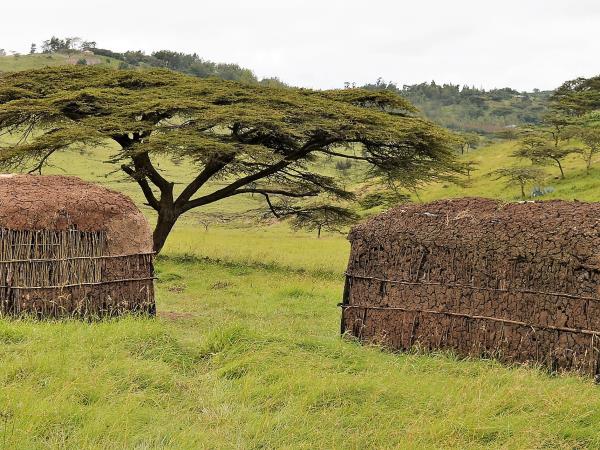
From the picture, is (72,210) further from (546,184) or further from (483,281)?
(546,184)

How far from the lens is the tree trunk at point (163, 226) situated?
19.1m

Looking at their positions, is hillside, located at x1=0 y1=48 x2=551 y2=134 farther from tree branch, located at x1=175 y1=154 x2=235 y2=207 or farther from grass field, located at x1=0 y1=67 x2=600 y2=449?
grass field, located at x1=0 y1=67 x2=600 y2=449

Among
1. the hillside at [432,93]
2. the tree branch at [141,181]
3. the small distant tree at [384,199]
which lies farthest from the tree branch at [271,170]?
the hillside at [432,93]

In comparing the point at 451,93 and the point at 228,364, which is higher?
the point at 451,93

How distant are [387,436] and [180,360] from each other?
2.73m

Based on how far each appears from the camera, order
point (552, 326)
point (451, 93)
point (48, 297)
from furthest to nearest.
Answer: point (451, 93) → point (48, 297) → point (552, 326)

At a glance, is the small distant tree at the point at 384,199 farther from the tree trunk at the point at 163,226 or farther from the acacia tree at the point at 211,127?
the tree trunk at the point at 163,226

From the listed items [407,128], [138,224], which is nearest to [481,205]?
[138,224]

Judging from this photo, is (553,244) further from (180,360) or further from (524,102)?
(524,102)

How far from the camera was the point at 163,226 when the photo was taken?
63.4 ft

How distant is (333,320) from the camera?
11.1m

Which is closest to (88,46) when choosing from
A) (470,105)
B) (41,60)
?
(41,60)

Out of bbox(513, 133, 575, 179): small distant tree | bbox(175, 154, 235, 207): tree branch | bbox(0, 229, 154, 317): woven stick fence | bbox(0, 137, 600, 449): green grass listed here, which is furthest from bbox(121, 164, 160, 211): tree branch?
bbox(513, 133, 575, 179): small distant tree

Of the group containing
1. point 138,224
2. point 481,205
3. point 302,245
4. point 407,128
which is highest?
point 407,128
